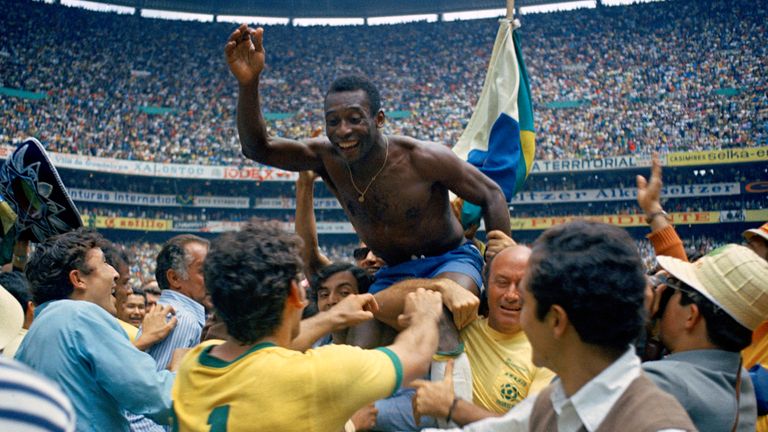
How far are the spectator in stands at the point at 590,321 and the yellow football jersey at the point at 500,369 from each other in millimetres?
1019

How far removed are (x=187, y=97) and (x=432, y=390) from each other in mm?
33302

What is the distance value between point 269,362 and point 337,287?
1.99 meters

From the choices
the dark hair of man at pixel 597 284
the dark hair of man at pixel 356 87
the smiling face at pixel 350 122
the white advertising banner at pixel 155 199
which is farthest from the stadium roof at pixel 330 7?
the dark hair of man at pixel 597 284

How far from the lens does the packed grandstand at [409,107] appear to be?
28750 millimetres

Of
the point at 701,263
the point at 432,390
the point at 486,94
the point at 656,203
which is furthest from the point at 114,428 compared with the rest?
the point at 486,94

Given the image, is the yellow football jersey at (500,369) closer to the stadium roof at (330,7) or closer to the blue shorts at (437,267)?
the blue shorts at (437,267)

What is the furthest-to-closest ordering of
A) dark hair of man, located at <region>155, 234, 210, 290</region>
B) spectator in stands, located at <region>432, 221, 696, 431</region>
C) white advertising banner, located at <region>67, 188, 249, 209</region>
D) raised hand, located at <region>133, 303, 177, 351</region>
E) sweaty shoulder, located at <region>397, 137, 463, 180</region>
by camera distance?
white advertising banner, located at <region>67, 188, 249, 209</region>, dark hair of man, located at <region>155, 234, 210, 290</region>, raised hand, located at <region>133, 303, 177, 351</region>, sweaty shoulder, located at <region>397, 137, 463, 180</region>, spectator in stands, located at <region>432, 221, 696, 431</region>

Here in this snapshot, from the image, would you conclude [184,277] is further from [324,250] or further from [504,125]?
[324,250]

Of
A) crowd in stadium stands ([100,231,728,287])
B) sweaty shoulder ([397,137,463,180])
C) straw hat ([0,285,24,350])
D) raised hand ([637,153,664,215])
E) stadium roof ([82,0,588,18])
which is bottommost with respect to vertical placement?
crowd in stadium stands ([100,231,728,287])

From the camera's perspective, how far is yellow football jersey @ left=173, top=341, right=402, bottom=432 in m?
2.00

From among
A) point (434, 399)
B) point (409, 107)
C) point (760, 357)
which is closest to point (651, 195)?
point (760, 357)

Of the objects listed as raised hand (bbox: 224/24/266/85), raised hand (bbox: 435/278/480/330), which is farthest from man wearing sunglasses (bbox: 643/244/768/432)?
raised hand (bbox: 224/24/266/85)

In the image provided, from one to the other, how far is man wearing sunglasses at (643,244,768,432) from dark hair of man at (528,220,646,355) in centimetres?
59

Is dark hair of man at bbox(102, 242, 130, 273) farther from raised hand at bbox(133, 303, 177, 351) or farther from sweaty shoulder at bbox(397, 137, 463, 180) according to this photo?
sweaty shoulder at bbox(397, 137, 463, 180)
